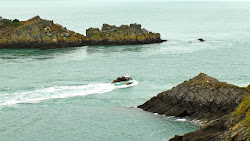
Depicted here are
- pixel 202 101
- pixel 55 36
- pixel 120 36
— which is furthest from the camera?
pixel 120 36

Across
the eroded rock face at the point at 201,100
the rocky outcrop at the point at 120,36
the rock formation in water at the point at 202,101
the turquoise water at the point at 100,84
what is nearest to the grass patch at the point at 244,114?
the rock formation in water at the point at 202,101

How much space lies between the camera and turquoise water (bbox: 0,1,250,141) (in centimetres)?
5222

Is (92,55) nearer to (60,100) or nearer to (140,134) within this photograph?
(60,100)

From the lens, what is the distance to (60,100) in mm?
66312

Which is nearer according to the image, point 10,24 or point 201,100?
point 201,100

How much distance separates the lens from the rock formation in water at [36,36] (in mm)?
126688

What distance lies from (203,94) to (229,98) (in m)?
3.81

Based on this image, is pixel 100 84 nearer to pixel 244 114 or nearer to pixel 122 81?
pixel 122 81

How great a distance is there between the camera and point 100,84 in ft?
253

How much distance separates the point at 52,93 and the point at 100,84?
10990 millimetres

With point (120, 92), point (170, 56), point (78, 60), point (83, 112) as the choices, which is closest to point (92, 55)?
point (78, 60)

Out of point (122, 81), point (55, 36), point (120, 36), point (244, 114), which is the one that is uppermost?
point (55, 36)

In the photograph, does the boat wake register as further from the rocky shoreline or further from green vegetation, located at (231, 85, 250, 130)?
the rocky shoreline

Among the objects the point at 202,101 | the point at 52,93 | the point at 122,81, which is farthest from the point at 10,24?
the point at 202,101
